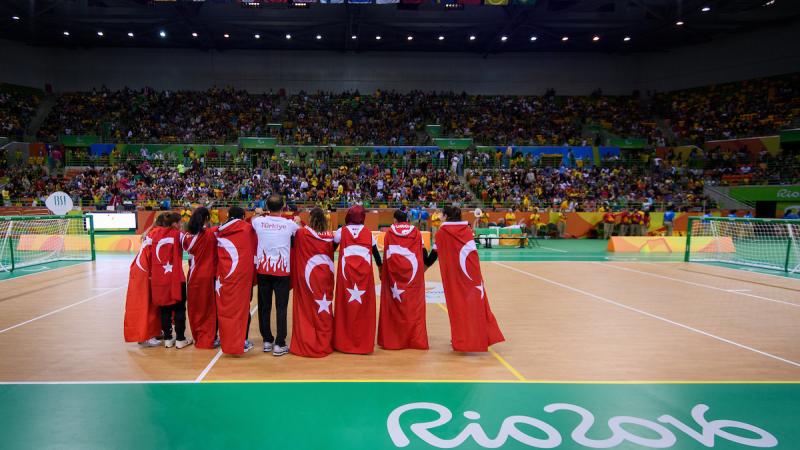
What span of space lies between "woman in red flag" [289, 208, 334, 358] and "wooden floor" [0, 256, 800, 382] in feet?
0.74

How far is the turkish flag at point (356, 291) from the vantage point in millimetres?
5676

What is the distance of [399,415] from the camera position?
13.5ft

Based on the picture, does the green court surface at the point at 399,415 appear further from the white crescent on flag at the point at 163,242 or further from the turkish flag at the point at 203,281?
the white crescent on flag at the point at 163,242

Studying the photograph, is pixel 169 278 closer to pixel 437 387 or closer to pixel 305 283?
pixel 305 283

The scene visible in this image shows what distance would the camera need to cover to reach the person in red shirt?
5527 millimetres

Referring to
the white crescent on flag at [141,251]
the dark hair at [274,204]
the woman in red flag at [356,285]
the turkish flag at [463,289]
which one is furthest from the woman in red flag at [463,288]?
the white crescent on flag at [141,251]

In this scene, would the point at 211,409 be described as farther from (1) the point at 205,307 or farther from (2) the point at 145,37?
(2) the point at 145,37

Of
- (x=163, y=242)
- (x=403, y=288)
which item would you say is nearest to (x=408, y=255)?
(x=403, y=288)

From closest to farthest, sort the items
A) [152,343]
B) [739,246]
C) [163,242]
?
1. [163,242]
2. [152,343]
3. [739,246]

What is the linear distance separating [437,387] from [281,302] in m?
2.25

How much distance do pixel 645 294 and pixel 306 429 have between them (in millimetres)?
8633

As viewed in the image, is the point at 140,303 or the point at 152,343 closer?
the point at 140,303

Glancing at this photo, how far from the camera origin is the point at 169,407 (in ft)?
13.9

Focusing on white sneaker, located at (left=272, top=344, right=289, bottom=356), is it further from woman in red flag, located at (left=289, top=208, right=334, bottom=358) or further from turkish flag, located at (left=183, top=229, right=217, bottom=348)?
turkish flag, located at (left=183, top=229, right=217, bottom=348)
